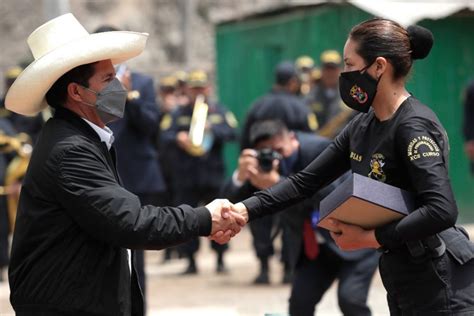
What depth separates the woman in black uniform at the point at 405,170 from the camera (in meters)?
4.74

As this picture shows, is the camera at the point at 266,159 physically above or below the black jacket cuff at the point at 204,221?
below

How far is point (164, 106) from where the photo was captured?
17016mm

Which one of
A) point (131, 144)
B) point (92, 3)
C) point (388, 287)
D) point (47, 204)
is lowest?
point (92, 3)

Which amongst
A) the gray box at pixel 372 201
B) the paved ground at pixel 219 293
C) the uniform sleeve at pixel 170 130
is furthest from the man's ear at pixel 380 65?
the uniform sleeve at pixel 170 130

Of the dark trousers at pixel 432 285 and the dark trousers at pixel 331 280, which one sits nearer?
the dark trousers at pixel 432 285

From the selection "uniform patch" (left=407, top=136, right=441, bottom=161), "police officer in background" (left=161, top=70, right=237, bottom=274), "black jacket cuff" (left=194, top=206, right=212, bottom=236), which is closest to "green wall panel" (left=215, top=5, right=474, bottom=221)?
"police officer in background" (left=161, top=70, right=237, bottom=274)

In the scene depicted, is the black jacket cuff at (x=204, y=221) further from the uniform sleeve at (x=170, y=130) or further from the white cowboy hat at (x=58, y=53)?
the uniform sleeve at (x=170, y=130)

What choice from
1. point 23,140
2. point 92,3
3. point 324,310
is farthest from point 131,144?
point 92,3

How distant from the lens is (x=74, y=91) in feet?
16.7

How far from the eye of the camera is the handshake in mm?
5238

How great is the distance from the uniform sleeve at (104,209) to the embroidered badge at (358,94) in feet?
3.12

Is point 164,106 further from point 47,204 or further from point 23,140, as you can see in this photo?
point 47,204

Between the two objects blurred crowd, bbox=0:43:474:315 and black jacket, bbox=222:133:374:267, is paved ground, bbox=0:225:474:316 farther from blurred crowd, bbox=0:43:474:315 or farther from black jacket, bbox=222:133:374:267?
black jacket, bbox=222:133:374:267

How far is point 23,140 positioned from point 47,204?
316 inches
